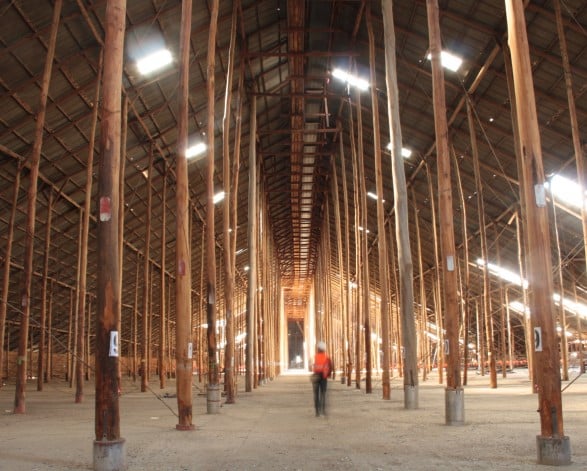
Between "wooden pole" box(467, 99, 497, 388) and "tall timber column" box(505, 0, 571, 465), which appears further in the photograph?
"wooden pole" box(467, 99, 497, 388)

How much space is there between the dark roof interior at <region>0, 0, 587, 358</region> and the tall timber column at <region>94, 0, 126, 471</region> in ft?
31.9

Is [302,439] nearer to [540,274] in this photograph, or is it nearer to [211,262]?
[540,274]

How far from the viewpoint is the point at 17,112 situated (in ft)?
59.7

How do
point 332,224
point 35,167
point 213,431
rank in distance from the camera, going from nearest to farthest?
point 213,431 → point 35,167 → point 332,224

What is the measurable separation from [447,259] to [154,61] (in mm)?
13035

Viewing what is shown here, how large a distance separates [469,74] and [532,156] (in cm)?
1444

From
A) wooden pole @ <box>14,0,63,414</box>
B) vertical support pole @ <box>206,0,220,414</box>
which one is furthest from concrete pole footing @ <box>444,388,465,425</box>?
wooden pole @ <box>14,0,63,414</box>

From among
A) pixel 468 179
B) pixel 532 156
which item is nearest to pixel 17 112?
pixel 532 156

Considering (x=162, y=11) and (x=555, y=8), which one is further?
(x=162, y=11)

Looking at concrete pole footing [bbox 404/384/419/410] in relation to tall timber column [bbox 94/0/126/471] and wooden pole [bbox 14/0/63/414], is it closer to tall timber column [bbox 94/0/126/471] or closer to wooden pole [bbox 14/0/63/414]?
tall timber column [bbox 94/0/126/471]

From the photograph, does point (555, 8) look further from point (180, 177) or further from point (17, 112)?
point (17, 112)

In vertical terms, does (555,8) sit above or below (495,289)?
above

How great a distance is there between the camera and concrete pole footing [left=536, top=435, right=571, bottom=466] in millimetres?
6246

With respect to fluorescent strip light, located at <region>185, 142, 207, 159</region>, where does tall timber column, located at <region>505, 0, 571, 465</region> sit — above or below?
below
